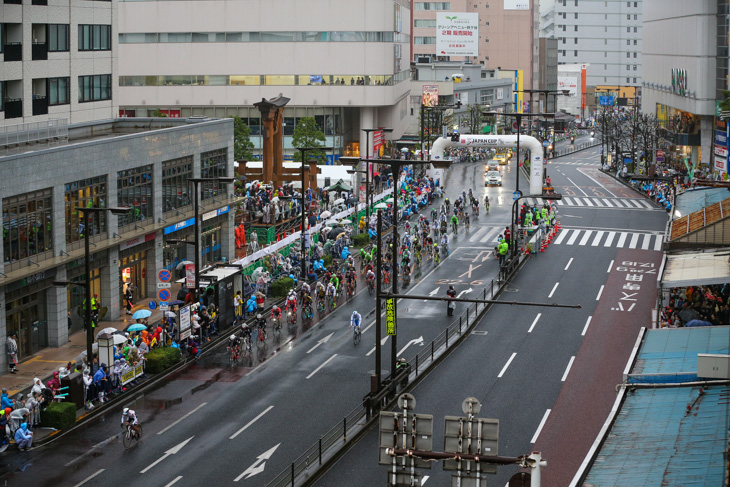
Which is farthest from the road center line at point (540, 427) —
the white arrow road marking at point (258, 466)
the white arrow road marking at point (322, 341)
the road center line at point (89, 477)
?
the road center line at point (89, 477)

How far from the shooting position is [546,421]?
3766 cm

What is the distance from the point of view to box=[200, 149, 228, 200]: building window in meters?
62.0

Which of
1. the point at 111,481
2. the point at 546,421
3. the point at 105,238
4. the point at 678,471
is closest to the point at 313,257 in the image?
the point at 105,238

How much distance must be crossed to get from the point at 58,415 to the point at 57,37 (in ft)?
99.0

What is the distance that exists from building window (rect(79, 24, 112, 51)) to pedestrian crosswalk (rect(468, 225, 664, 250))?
89.4ft

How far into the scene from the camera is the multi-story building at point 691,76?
97.4 metres

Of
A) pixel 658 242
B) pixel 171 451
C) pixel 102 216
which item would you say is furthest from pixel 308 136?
pixel 171 451

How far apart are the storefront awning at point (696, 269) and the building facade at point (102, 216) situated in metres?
22.7

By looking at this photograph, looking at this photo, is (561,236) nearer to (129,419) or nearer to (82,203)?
(82,203)

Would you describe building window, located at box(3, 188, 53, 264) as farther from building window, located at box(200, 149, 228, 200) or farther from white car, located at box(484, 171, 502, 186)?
white car, located at box(484, 171, 502, 186)

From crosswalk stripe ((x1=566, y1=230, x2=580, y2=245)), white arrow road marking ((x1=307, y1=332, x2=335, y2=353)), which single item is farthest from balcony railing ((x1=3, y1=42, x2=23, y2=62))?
crosswalk stripe ((x1=566, y1=230, x2=580, y2=245))

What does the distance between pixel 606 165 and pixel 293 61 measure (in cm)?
3966

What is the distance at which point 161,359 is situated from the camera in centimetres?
4319

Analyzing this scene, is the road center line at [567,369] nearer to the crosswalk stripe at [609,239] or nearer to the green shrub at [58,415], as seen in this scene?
the green shrub at [58,415]
